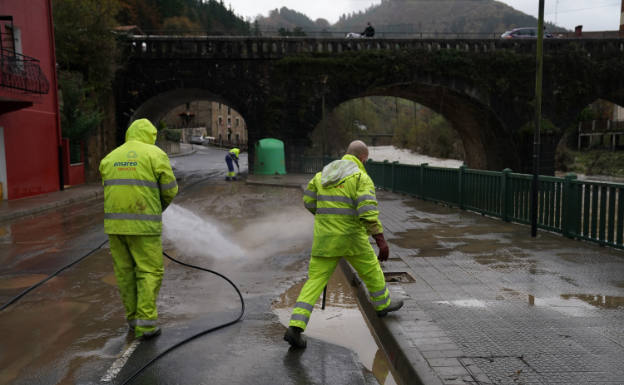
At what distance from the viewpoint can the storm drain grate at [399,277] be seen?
624 centimetres

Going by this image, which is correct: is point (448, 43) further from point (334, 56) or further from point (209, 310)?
point (209, 310)

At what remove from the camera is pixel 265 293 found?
620 centimetres

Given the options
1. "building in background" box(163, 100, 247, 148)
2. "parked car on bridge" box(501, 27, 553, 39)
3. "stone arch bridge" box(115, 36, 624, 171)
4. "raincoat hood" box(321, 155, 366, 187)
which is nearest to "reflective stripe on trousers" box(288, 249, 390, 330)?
"raincoat hood" box(321, 155, 366, 187)

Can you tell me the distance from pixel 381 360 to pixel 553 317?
1.74m

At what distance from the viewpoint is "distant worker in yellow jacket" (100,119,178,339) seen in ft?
15.1

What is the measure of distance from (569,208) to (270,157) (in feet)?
73.9

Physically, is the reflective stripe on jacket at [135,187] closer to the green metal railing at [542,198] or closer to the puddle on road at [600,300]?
the puddle on road at [600,300]

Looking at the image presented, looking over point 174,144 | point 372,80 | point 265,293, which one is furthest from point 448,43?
point 174,144

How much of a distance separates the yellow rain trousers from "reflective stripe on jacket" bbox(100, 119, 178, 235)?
1500 mm

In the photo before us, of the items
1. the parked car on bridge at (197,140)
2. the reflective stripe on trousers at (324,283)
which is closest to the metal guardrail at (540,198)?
the reflective stripe on trousers at (324,283)

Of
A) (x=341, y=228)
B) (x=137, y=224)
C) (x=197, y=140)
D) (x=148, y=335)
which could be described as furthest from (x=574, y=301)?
(x=197, y=140)

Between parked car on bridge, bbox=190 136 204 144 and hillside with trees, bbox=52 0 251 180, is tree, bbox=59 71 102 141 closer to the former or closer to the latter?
hillside with trees, bbox=52 0 251 180

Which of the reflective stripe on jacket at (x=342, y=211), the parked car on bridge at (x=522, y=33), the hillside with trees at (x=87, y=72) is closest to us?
the reflective stripe on jacket at (x=342, y=211)

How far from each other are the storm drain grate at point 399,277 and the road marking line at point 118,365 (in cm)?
309
